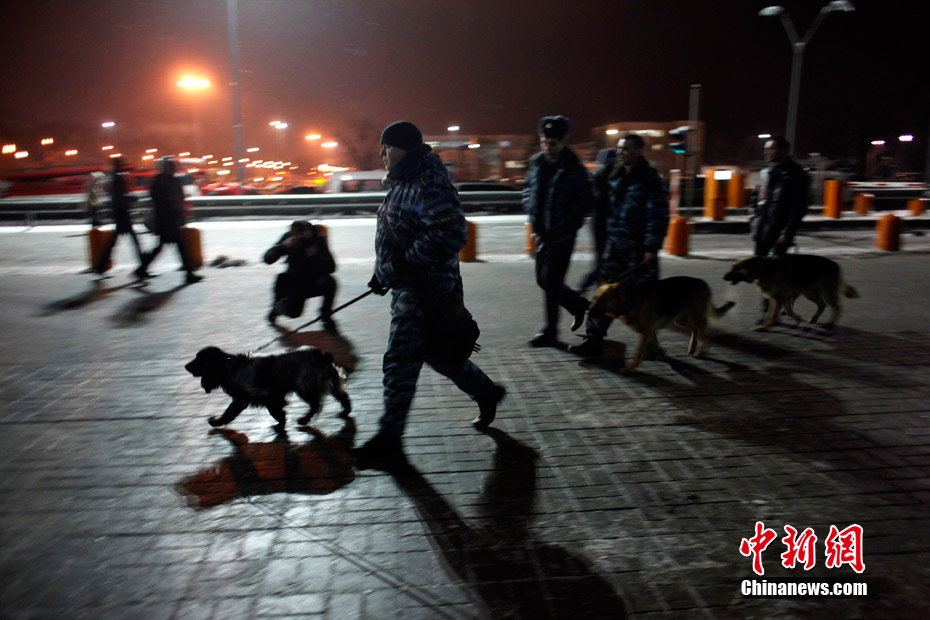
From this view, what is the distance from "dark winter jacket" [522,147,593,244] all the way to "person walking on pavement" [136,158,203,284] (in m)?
5.71

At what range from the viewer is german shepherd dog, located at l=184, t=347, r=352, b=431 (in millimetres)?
4398

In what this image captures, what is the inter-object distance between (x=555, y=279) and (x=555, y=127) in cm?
126

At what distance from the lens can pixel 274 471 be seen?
396 cm

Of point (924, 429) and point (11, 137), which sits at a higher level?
point (11, 137)

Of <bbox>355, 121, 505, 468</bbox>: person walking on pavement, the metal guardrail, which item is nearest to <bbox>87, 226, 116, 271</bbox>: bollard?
<bbox>355, 121, 505, 468</bbox>: person walking on pavement

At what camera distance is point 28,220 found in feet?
61.6

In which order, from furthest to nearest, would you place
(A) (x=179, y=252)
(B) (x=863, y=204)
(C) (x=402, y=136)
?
1. (B) (x=863, y=204)
2. (A) (x=179, y=252)
3. (C) (x=402, y=136)

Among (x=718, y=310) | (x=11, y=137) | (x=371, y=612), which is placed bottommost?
(x=371, y=612)

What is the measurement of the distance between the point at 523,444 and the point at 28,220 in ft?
62.3

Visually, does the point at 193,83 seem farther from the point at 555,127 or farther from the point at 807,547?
the point at 807,547

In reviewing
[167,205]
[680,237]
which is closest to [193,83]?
[167,205]

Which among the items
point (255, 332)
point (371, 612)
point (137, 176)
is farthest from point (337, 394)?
point (137, 176)

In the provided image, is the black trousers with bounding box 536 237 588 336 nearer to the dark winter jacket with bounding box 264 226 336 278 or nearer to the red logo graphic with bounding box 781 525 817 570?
the dark winter jacket with bounding box 264 226 336 278

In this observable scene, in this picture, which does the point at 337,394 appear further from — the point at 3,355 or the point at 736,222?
the point at 736,222
